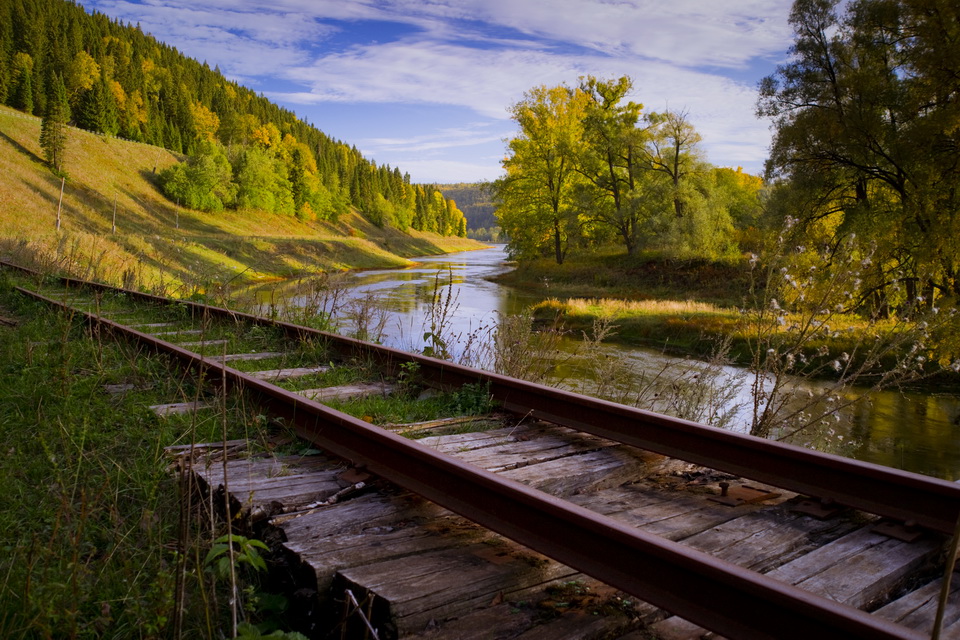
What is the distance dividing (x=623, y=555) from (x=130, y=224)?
52.0m

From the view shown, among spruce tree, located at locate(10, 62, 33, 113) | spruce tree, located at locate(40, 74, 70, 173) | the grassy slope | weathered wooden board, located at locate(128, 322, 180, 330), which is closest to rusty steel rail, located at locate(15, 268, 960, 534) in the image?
weathered wooden board, located at locate(128, 322, 180, 330)

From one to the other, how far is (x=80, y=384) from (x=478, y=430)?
2.78 metres

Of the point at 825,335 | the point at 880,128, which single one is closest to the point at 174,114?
the point at 880,128

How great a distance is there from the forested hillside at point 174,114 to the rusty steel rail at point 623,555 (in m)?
61.5

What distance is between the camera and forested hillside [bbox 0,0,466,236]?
68000 millimetres

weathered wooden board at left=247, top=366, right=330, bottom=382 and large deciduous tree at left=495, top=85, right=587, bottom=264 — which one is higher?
large deciduous tree at left=495, top=85, right=587, bottom=264

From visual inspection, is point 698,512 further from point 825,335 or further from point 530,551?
point 825,335

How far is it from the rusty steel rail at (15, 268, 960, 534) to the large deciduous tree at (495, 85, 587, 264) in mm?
36860

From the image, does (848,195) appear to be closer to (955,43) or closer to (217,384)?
(955,43)

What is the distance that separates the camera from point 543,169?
41156mm

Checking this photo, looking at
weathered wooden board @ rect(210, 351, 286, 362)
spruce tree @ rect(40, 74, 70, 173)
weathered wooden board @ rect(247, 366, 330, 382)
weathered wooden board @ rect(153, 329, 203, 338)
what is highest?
spruce tree @ rect(40, 74, 70, 173)

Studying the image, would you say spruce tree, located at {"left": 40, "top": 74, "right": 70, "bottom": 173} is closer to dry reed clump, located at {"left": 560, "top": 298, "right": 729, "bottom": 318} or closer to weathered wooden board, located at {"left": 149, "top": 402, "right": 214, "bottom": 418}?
dry reed clump, located at {"left": 560, "top": 298, "right": 729, "bottom": 318}

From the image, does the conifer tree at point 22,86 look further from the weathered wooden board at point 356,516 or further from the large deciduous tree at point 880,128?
the weathered wooden board at point 356,516

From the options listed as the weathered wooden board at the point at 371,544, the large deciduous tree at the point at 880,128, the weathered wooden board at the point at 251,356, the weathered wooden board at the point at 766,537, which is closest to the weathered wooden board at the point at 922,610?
the weathered wooden board at the point at 766,537
